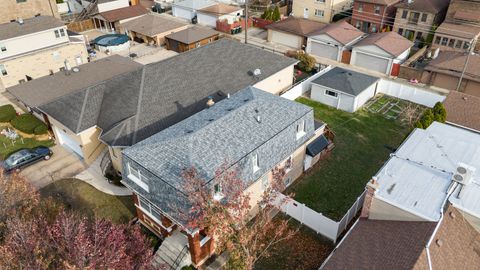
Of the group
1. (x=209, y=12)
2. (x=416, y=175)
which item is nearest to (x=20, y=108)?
(x=209, y=12)

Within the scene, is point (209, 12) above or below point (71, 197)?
above

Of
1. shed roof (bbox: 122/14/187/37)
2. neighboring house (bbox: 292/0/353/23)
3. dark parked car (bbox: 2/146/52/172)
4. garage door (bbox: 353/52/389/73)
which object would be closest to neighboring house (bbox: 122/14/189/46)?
shed roof (bbox: 122/14/187/37)

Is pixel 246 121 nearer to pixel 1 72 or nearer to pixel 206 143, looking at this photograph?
pixel 206 143

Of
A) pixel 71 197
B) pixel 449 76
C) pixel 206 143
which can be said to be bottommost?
pixel 71 197

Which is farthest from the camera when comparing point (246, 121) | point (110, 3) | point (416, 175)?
point (110, 3)

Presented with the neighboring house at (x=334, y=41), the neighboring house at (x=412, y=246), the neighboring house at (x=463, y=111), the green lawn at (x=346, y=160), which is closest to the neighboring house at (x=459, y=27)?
the neighboring house at (x=334, y=41)

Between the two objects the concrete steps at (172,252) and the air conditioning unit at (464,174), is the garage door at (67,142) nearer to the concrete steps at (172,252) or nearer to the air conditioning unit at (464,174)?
the concrete steps at (172,252)

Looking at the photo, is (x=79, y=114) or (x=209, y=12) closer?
(x=79, y=114)
